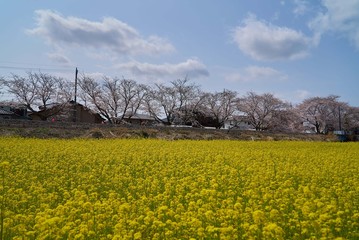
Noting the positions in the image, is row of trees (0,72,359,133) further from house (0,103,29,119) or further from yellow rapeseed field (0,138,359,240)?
yellow rapeseed field (0,138,359,240)

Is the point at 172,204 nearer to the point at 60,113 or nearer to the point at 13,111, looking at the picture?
the point at 60,113

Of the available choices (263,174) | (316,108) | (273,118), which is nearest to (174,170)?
(263,174)

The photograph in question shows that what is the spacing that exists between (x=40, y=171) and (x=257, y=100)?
41933 mm

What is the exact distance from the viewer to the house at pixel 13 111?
→ 3847 cm

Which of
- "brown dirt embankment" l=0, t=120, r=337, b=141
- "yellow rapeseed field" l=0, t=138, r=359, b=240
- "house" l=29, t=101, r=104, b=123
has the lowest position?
"yellow rapeseed field" l=0, t=138, r=359, b=240

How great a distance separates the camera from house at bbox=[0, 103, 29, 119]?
38.5m

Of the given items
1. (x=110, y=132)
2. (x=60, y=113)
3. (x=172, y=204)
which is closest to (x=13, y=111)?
(x=60, y=113)

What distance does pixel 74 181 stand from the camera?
821 cm

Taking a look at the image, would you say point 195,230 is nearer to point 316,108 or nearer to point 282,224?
point 282,224

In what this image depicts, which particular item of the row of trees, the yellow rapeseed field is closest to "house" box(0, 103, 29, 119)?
the row of trees

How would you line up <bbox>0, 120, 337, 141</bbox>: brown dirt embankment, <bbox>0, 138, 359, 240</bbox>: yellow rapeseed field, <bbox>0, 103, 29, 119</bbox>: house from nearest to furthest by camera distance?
<bbox>0, 138, 359, 240</bbox>: yellow rapeseed field → <bbox>0, 120, 337, 141</bbox>: brown dirt embankment → <bbox>0, 103, 29, 119</bbox>: house

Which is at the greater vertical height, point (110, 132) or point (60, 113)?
point (60, 113)

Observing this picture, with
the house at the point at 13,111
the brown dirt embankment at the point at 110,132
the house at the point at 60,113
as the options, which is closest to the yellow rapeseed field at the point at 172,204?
the brown dirt embankment at the point at 110,132

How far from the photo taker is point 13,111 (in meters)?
42.4
